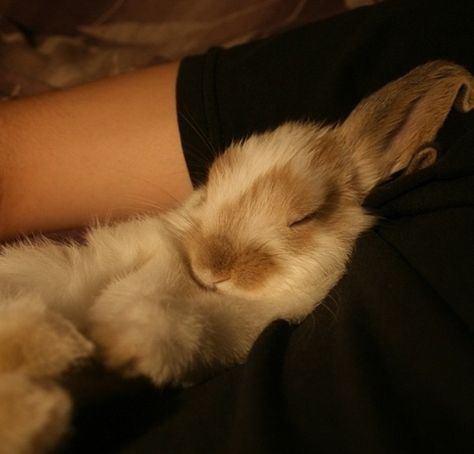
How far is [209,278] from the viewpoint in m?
0.96

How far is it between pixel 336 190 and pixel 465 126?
13.4 inches

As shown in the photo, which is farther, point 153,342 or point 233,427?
point 153,342

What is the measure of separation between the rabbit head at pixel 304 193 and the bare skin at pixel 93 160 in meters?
0.34

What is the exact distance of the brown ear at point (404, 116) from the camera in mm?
974

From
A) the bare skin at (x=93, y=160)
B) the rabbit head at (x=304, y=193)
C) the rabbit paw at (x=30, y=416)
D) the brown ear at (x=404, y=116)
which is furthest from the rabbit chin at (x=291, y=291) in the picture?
the bare skin at (x=93, y=160)

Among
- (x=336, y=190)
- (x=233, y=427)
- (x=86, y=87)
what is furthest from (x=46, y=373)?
(x=86, y=87)

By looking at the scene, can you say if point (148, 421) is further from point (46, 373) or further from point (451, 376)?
point (451, 376)

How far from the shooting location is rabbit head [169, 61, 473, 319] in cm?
97

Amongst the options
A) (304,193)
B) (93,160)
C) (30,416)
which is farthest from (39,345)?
(93,160)

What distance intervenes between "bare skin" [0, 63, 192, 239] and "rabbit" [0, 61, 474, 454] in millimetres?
259

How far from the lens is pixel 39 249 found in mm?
1153

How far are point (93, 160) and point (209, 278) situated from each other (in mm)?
722

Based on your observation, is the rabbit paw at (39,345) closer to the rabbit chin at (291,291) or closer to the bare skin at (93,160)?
the rabbit chin at (291,291)

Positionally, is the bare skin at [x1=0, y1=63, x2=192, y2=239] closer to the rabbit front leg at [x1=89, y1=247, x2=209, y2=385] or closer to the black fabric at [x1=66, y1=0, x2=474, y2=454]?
the rabbit front leg at [x1=89, y1=247, x2=209, y2=385]
